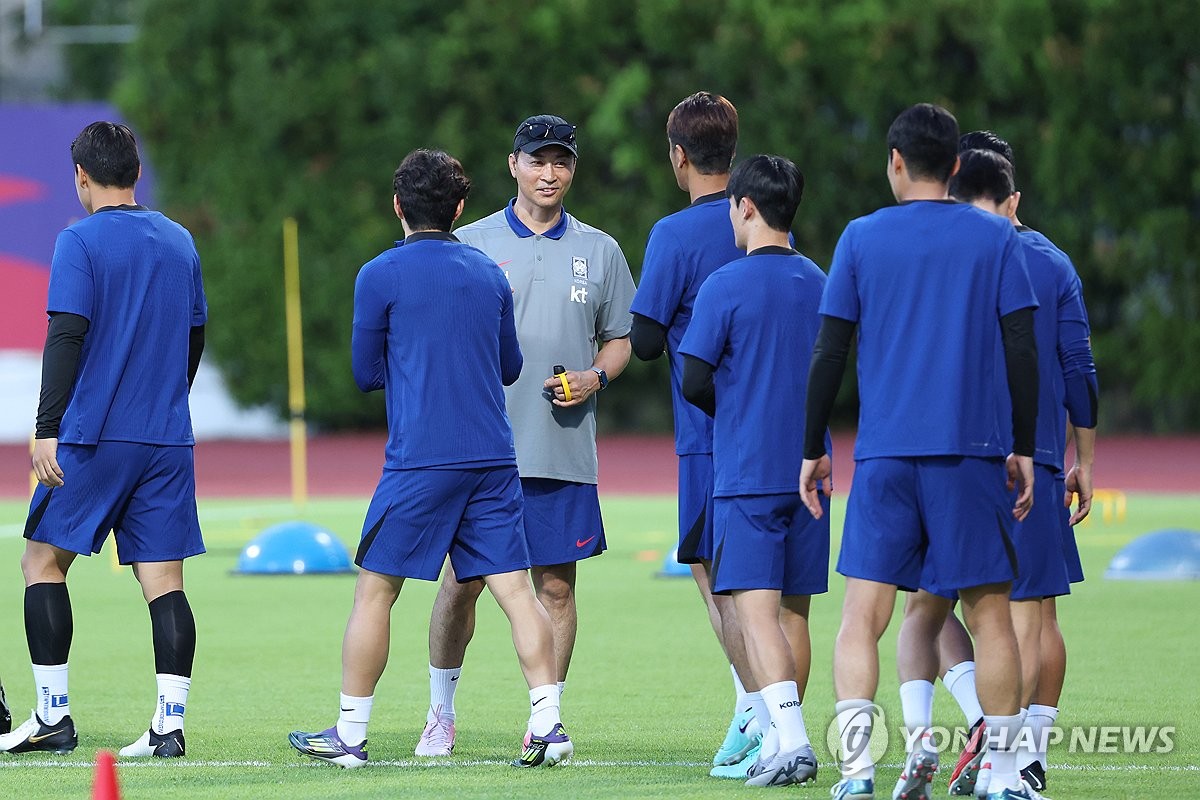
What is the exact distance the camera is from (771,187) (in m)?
6.05

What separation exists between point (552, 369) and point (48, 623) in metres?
1.96

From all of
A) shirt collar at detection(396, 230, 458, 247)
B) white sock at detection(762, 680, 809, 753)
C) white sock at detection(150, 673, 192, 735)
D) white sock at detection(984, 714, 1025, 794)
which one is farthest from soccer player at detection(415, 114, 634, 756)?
white sock at detection(984, 714, 1025, 794)

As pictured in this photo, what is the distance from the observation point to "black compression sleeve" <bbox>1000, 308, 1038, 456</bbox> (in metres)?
5.44

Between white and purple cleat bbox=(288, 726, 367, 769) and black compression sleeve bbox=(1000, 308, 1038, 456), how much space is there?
240 cm

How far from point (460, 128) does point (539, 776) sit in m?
27.9

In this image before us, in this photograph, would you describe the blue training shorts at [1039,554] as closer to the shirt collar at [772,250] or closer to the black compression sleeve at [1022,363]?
the black compression sleeve at [1022,363]

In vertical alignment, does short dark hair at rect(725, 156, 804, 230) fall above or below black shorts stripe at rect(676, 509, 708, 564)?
above

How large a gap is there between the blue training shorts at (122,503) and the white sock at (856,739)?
7.76 ft

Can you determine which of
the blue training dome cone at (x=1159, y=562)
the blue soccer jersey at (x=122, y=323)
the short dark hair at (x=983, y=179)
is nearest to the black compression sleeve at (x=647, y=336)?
the short dark hair at (x=983, y=179)

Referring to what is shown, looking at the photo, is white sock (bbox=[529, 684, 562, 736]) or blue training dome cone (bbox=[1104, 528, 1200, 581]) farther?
blue training dome cone (bbox=[1104, 528, 1200, 581])

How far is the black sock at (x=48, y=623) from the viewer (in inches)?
264

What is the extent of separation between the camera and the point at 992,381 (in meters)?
5.48

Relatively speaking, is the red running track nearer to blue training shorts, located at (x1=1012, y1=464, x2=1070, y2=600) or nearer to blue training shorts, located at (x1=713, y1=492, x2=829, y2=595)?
blue training shorts, located at (x1=713, y1=492, x2=829, y2=595)

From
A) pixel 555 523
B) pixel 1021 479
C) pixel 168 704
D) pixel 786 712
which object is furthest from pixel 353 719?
pixel 1021 479
